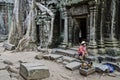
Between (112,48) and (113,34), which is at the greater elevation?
(113,34)

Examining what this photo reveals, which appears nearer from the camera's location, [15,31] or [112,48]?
[112,48]

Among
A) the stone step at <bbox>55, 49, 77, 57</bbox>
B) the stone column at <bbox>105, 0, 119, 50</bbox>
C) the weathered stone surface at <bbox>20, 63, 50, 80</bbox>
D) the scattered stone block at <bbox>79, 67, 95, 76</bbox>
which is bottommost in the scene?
the scattered stone block at <bbox>79, 67, 95, 76</bbox>

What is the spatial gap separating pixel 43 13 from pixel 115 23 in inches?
240

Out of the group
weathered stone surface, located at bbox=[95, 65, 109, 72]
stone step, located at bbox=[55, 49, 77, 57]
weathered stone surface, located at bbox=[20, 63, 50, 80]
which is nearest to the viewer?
weathered stone surface, located at bbox=[20, 63, 50, 80]

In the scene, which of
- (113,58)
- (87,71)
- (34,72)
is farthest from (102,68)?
(34,72)

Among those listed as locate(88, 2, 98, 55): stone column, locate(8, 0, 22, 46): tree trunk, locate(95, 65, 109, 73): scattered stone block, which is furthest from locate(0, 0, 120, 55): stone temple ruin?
locate(8, 0, 22, 46): tree trunk

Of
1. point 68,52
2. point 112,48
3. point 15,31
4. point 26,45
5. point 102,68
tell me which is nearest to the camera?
point 102,68

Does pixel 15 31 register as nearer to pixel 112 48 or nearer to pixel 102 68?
pixel 112 48

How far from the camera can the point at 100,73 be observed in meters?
7.23

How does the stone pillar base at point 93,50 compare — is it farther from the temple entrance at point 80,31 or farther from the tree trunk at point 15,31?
the tree trunk at point 15,31

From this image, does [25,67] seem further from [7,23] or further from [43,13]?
[7,23]

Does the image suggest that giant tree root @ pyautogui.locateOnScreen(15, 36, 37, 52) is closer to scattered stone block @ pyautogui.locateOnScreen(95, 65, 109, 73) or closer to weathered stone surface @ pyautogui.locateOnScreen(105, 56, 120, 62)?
weathered stone surface @ pyautogui.locateOnScreen(105, 56, 120, 62)

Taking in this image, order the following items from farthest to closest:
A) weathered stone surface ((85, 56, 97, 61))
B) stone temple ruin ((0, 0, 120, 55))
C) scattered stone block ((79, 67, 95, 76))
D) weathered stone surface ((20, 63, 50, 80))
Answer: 1. stone temple ruin ((0, 0, 120, 55))
2. weathered stone surface ((85, 56, 97, 61))
3. scattered stone block ((79, 67, 95, 76))
4. weathered stone surface ((20, 63, 50, 80))

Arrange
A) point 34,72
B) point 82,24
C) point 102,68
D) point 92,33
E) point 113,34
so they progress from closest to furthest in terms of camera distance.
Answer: point 34,72 < point 102,68 < point 113,34 < point 92,33 < point 82,24
